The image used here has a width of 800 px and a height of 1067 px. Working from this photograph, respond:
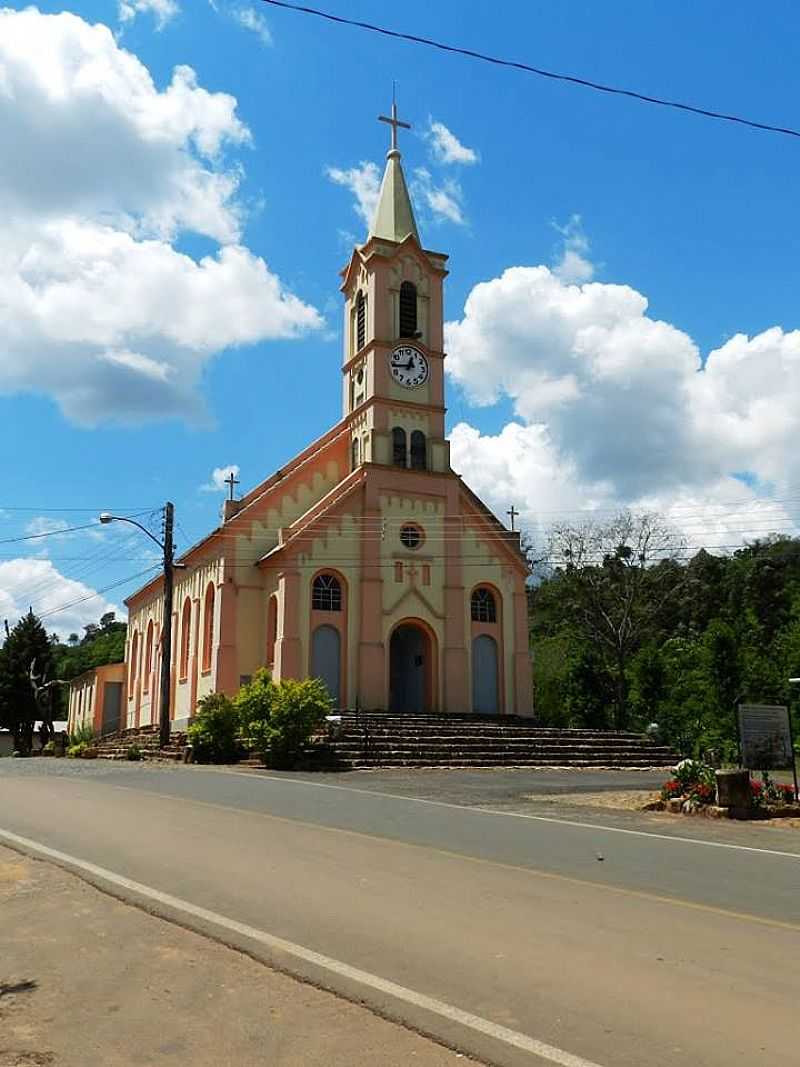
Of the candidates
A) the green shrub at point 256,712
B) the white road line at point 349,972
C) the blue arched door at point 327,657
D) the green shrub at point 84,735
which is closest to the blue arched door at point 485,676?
the blue arched door at point 327,657

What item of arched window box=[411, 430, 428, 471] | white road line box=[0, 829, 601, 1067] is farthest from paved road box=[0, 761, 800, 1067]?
arched window box=[411, 430, 428, 471]

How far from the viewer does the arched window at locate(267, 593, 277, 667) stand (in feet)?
120

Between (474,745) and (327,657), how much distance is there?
7.79m

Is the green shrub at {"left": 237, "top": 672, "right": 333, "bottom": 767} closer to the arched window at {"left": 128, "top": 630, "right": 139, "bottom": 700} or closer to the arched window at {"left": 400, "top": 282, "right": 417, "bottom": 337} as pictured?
the arched window at {"left": 400, "top": 282, "right": 417, "bottom": 337}

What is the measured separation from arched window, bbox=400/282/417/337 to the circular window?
26.8ft

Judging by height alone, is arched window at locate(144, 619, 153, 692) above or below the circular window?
below

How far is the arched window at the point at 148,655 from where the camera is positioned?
161 feet

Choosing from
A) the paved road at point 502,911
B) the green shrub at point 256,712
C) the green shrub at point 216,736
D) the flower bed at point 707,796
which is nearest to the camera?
the paved road at point 502,911

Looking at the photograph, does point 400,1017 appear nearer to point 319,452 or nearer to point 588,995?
point 588,995

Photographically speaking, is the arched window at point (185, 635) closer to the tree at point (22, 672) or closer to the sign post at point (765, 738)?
the tree at point (22, 672)

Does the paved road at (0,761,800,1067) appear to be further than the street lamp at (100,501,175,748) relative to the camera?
No

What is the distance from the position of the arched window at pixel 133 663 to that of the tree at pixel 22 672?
1228cm

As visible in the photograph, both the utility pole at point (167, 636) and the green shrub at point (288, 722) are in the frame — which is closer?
the green shrub at point (288, 722)

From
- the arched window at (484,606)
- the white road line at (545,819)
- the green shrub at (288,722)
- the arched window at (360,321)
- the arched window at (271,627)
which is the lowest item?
the white road line at (545,819)
